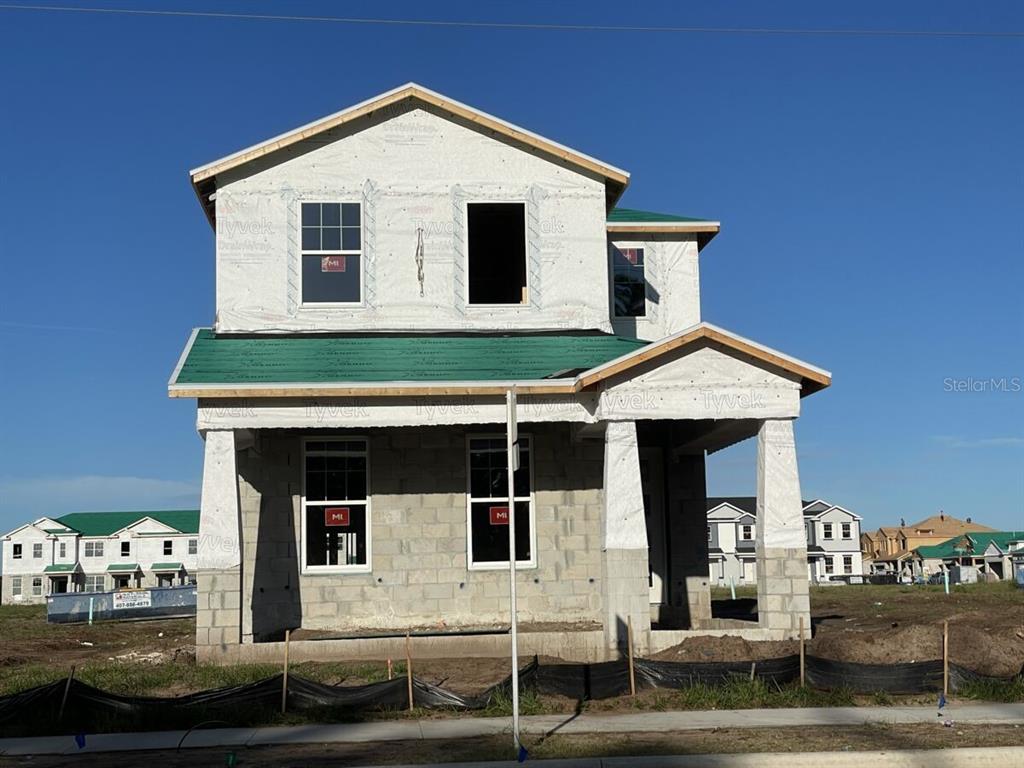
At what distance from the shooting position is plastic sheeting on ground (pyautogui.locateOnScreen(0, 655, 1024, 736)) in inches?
517

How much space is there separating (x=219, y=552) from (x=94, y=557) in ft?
277

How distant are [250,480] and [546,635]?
5899 millimetres

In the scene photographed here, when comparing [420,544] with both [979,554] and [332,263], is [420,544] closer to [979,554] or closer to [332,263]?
[332,263]

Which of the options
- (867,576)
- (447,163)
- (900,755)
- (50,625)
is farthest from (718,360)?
(867,576)

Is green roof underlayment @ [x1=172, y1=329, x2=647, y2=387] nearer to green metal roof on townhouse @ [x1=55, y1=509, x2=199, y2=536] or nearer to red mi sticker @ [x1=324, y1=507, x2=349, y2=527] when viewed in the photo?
red mi sticker @ [x1=324, y1=507, x2=349, y2=527]

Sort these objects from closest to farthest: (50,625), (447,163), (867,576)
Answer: (447,163) < (50,625) < (867,576)

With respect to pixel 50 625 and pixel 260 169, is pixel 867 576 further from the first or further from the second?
pixel 260 169

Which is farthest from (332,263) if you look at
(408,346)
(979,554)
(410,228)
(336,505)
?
(979,554)

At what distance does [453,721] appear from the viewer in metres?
13.1

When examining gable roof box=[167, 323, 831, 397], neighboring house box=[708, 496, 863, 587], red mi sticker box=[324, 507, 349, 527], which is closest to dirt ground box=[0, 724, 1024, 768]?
gable roof box=[167, 323, 831, 397]

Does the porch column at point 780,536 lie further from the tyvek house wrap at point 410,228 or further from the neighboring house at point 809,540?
the neighboring house at point 809,540

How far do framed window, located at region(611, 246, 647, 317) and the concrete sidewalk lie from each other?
11275mm

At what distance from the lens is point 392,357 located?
62.1 ft

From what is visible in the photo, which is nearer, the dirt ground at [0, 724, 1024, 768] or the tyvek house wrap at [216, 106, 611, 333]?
the dirt ground at [0, 724, 1024, 768]
